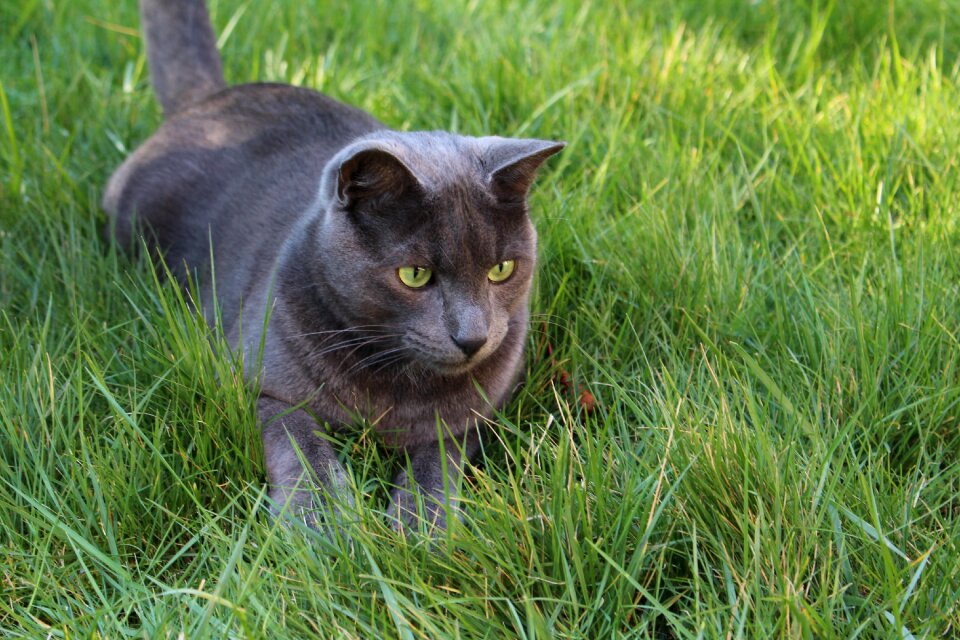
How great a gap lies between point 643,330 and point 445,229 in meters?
0.70

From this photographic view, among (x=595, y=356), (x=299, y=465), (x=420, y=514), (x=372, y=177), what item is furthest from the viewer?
(x=595, y=356)

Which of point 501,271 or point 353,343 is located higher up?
point 501,271

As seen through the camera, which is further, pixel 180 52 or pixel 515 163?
pixel 180 52

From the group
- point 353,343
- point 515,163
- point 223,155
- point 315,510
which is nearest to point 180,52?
point 223,155

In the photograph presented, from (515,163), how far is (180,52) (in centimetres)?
174

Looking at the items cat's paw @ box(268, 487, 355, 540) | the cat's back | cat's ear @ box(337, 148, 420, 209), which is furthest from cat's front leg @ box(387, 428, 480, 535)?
the cat's back

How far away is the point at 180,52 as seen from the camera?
324 centimetres

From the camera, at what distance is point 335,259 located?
203 cm

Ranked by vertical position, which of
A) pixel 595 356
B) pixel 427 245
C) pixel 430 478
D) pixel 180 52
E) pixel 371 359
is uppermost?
pixel 180 52

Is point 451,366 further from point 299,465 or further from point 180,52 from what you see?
point 180,52

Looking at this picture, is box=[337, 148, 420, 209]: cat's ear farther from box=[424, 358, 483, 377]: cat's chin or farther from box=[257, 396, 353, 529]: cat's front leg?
box=[257, 396, 353, 529]: cat's front leg

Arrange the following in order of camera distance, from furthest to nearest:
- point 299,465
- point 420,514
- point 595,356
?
1. point 595,356
2. point 299,465
3. point 420,514

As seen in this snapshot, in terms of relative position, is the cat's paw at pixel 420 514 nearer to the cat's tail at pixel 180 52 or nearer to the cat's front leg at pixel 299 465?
the cat's front leg at pixel 299 465

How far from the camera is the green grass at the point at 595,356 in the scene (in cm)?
163
